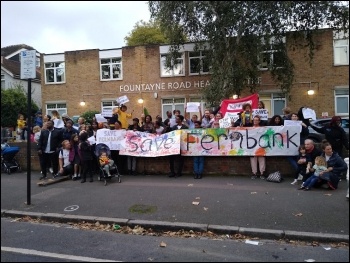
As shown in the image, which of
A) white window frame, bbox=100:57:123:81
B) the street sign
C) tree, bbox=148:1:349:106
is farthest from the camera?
white window frame, bbox=100:57:123:81

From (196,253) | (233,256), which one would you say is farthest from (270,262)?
(196,253)

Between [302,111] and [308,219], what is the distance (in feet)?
16.7

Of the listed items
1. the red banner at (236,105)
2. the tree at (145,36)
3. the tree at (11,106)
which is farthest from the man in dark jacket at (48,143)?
the tree at (145,36)

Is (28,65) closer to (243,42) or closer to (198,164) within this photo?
(198,164)

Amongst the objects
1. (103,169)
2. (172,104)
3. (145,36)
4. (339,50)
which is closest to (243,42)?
(339,50)

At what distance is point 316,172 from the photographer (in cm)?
819

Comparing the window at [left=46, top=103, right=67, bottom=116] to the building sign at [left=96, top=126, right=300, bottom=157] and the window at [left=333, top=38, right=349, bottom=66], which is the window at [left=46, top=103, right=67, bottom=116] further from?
the window at [left=333, top=38, right=349, bottom=66]

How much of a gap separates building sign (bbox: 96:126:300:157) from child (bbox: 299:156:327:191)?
1485 mm

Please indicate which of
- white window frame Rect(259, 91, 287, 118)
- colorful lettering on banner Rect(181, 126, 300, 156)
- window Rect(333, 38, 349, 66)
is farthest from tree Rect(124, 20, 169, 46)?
colorful lettering on banner Rect(181, 126, 300, 156)

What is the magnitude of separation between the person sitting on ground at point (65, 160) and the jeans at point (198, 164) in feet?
12.5

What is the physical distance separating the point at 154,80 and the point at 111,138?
51.9 feet

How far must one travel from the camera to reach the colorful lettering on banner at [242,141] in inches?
387

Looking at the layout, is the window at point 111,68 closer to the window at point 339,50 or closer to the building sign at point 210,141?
the window at point 339,50

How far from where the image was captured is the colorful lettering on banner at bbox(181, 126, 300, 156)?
9.82 m
